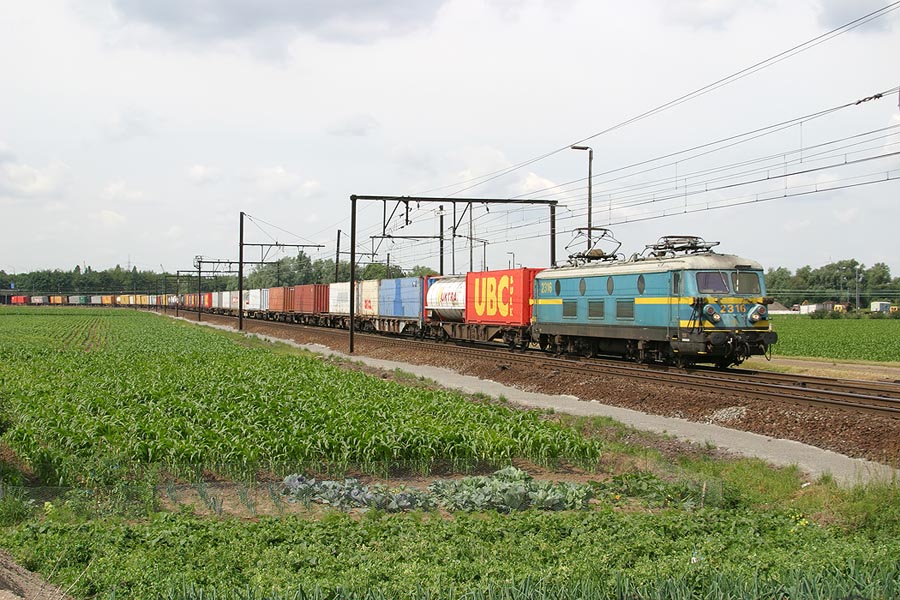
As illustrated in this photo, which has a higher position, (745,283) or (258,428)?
(745,283)

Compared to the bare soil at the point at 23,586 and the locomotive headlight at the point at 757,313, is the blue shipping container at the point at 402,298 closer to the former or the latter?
the locomotive headlight at the point at 757,313

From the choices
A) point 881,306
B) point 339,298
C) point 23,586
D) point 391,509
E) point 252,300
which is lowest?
point 391,509

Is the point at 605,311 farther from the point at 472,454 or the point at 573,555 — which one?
the point at 573,555

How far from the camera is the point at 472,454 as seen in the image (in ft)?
42.9

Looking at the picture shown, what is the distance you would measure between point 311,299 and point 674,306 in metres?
45.8

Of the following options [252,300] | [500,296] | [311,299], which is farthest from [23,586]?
[252,300]

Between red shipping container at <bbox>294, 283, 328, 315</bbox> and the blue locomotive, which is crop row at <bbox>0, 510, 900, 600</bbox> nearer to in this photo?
the blue locomotive

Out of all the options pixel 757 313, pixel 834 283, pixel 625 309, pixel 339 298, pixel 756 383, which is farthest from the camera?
pixel 834 283

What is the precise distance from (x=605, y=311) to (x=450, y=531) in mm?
18147

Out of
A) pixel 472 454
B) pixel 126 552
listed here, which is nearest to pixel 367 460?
pixel 472 454

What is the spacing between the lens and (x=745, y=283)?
74.5 ft

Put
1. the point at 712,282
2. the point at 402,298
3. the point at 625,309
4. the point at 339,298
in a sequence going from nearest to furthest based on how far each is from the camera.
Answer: the point at 712,282 → the point at 625,309 → the point at 402,298 → the point at 339,298

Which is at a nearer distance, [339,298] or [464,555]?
[464,555]

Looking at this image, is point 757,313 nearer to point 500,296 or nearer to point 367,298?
point 500,296
